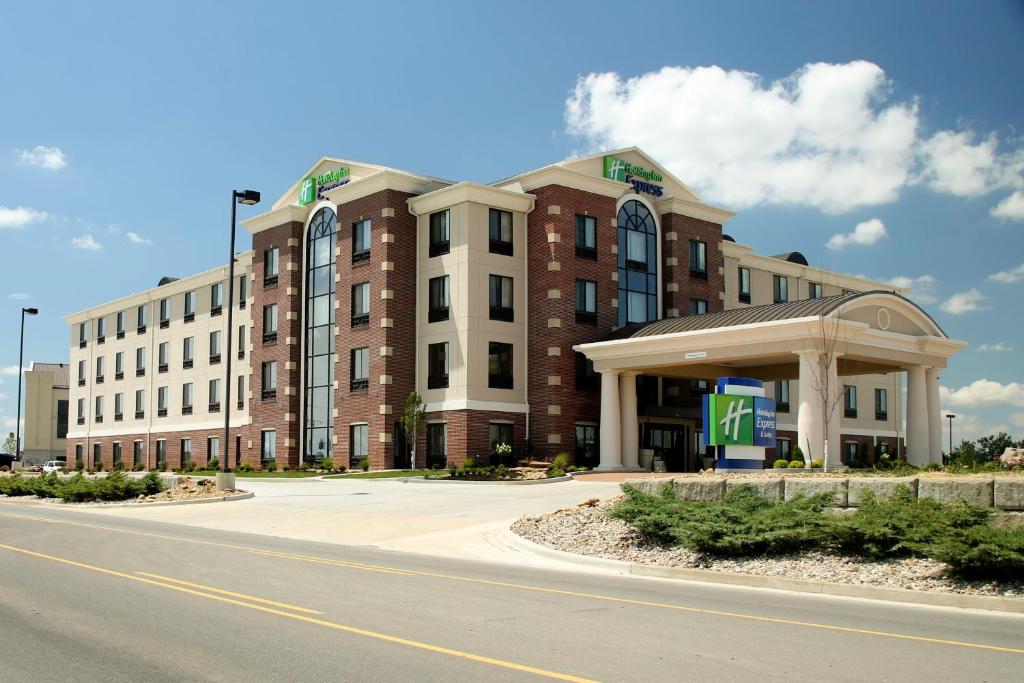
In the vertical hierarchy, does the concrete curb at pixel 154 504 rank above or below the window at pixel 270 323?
below

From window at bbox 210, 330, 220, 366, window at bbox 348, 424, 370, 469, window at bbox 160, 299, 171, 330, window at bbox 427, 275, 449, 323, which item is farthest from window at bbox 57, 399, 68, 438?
window at bbox 427, 275, 449, 323

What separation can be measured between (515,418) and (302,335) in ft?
44.3

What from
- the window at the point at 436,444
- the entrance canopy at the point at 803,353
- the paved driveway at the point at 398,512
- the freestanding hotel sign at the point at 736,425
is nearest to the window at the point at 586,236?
the entrance canopy at the point at 803,353

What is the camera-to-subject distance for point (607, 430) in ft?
140

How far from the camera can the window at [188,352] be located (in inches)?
2623

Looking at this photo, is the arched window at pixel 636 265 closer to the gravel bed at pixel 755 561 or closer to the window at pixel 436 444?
the window at pixel 436 444

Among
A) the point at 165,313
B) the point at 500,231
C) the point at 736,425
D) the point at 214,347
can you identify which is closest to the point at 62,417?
the point at 165,313

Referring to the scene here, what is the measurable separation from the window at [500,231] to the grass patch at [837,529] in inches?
1120

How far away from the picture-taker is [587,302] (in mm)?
46188

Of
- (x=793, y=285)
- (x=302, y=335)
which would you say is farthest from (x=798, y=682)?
(x=793, y=285)

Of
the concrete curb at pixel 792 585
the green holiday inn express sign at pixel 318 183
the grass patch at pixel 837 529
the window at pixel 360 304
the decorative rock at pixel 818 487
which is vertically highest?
the green holiday inn express sign at pixel 318 183

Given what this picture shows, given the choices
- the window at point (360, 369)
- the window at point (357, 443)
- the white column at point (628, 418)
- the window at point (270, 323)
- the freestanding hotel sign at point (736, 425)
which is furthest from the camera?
the window at point (270, 323)

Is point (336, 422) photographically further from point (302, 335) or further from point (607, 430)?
point (607, 430)

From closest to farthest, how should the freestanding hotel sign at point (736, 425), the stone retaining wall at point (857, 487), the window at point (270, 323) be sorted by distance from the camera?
the stone retaining wall at point (857, 487)
the freestanding hotel sign at point (736, 425)
the window at point (270, 323)
